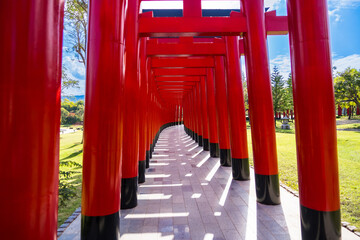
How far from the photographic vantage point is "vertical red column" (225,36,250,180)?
6.15 m

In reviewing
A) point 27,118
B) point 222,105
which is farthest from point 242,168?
point 27,118

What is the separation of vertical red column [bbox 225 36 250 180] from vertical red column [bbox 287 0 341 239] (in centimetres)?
312

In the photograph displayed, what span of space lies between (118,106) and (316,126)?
9.82 ft

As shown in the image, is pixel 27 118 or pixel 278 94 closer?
pixel 27 118

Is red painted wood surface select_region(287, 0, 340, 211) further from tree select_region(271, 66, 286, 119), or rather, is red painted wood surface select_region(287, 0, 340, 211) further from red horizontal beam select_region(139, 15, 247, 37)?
tree select_region(271, 66, 286, 119)

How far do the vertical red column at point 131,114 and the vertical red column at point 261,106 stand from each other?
9.21ft

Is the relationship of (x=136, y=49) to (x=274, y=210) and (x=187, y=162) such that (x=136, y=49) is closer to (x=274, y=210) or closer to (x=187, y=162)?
(x=274, y=210)

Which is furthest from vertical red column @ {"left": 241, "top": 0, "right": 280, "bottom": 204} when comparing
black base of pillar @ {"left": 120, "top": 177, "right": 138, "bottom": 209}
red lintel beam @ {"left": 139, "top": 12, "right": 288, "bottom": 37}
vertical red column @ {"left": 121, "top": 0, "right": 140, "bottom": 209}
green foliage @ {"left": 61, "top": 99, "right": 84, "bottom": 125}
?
green foliage @ {"left": 61, "top": 99, "right": 84, "bottom": 125}

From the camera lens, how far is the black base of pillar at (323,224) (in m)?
2.77

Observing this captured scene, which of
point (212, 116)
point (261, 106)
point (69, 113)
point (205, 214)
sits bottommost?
point (205, 214)

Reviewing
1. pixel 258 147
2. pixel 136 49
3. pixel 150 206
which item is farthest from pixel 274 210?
pixel 136 49

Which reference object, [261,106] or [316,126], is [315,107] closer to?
[316,126]

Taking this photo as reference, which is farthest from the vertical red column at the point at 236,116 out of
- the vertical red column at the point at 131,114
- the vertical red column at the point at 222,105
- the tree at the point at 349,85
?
the tree at the point at 349,85

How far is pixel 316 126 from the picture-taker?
283cm
